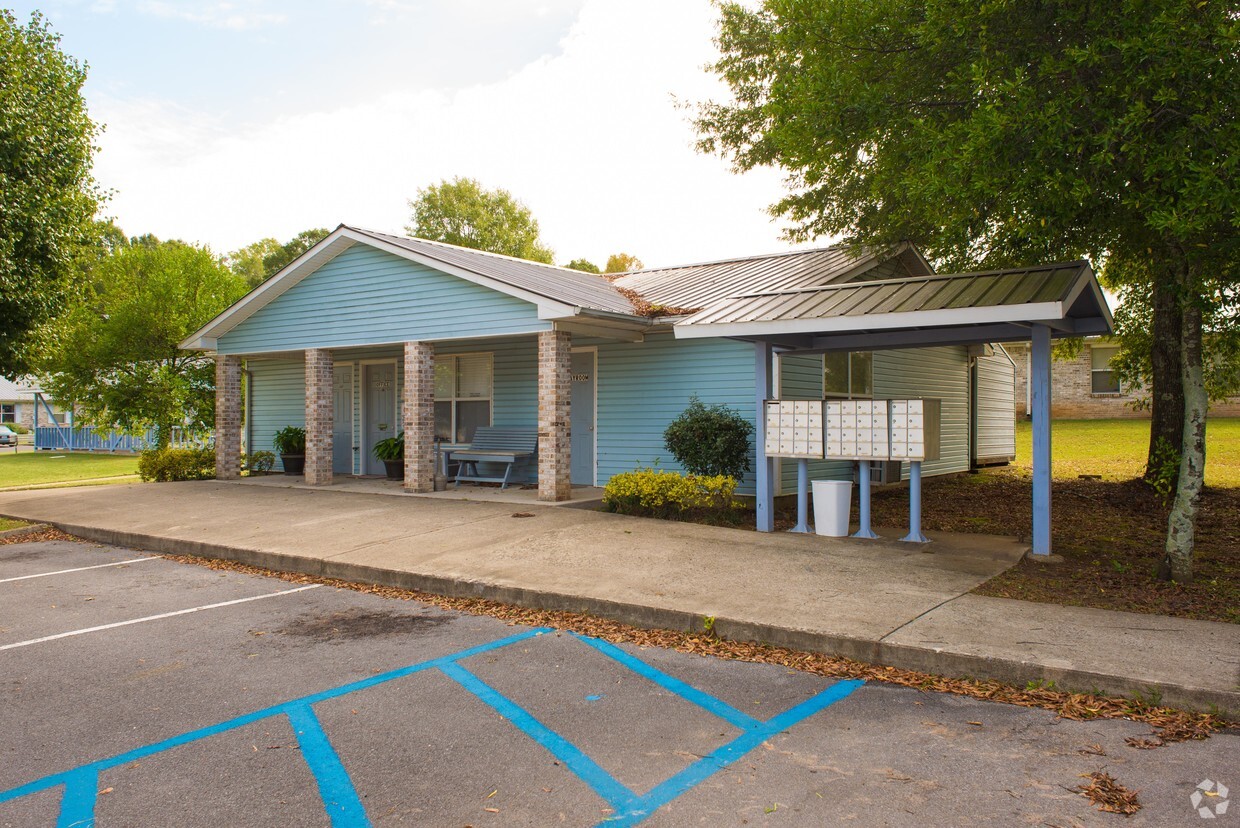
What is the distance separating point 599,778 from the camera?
12.3ft

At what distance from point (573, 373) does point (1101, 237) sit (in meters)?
8.20

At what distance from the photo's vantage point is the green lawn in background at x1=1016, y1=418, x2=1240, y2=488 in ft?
55.4

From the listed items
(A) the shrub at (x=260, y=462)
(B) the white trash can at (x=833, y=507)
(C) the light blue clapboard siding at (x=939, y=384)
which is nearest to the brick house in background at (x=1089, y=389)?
(C) the light blue clapboard siding at (x=939, y=384)

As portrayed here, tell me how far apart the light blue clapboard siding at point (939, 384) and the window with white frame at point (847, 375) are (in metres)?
0.28

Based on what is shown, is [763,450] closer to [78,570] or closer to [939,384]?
[78,570]

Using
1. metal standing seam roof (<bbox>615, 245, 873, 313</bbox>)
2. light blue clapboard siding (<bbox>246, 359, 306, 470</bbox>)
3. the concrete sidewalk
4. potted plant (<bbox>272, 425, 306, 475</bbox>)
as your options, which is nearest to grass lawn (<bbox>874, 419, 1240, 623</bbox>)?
the concrete sidewalk

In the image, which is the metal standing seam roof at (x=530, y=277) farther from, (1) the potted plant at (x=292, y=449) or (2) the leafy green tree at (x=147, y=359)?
(2) the leafy green tree at (x=147, y=359)

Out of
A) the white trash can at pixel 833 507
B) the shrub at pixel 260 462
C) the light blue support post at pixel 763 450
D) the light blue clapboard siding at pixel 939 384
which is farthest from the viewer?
the shrub at pixel 260 462

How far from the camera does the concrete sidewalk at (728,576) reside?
5.18m

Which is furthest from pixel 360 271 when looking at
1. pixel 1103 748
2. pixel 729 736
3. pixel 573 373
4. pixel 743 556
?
pixel 1103 748

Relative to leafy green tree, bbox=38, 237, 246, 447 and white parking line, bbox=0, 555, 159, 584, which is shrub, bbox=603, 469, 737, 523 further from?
leafy green tree, bbox=38, 237, 246, 447

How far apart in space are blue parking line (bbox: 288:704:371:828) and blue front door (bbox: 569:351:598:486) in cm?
1006

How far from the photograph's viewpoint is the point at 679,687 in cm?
504

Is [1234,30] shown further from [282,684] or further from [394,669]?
[282,684]
